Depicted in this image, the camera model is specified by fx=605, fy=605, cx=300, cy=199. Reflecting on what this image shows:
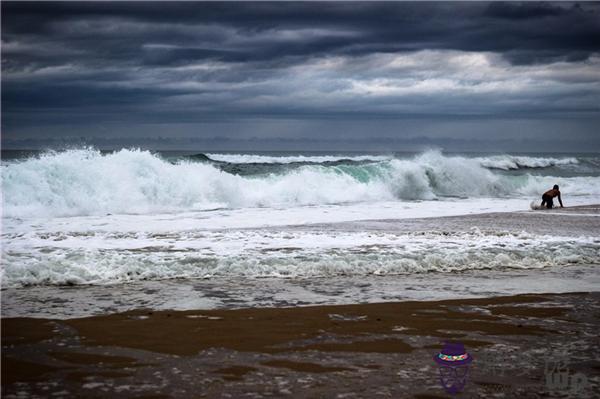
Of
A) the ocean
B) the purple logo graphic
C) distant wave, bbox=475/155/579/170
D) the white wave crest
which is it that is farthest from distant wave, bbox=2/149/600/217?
distant wave, bbox=475/155/579/170

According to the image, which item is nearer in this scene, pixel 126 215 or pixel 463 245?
pixel 463 245

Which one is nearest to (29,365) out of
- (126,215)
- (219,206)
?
(126,215)

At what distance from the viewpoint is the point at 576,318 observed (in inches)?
247

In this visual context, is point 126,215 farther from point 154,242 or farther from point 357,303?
point 357,303

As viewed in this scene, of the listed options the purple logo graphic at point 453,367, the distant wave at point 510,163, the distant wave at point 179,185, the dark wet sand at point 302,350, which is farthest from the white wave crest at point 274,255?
the distant wave at point 510,163

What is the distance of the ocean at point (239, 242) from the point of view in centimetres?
754

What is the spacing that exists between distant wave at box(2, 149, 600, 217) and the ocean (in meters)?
0.06

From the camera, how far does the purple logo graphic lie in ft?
14.2

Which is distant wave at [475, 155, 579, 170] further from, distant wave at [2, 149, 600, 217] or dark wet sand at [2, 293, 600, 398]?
dark wet sand at [2, 293, 600, 398]

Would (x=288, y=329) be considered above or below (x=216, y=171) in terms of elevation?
below

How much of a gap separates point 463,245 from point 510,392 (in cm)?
680

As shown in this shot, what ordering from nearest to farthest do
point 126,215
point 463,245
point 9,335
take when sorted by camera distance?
point 9,335 → point 463,245 → point 126,215

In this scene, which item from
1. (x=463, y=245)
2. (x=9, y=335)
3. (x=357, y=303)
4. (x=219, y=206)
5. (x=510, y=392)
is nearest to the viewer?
(x=510, y=392)

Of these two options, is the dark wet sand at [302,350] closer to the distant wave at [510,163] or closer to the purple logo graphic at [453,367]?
the purple logo graphic at [453,367]
